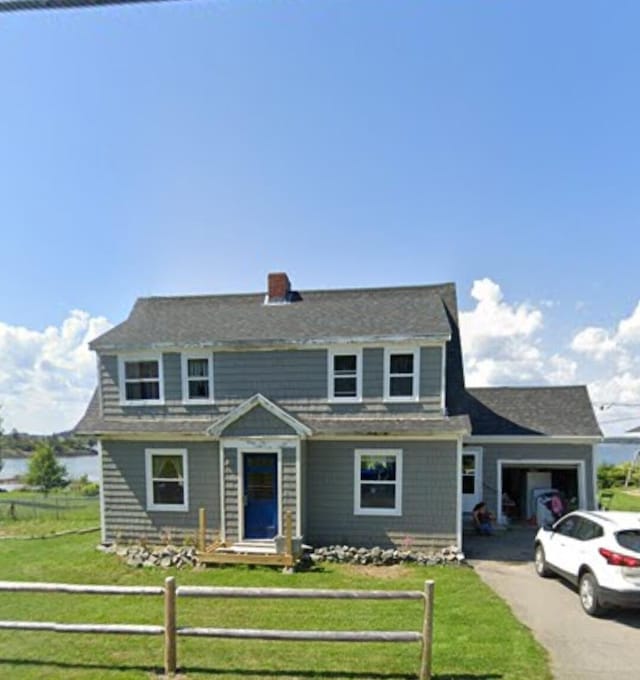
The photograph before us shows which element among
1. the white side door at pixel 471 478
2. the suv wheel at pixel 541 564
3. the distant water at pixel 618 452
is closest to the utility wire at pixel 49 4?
the suv wheel at pixel 541 564

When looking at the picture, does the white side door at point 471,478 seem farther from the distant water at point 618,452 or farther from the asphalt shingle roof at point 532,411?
the distant water at point 618,452

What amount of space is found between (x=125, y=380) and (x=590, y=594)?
41.4 feet

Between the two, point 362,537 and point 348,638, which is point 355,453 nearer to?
point 362,537

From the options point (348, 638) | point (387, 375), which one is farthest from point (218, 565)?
point (348, 638)

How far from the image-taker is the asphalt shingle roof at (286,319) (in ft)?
46.2

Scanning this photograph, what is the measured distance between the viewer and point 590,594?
334 inches

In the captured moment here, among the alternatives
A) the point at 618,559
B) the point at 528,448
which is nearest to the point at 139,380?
the point at 528,448

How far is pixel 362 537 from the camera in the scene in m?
13.4

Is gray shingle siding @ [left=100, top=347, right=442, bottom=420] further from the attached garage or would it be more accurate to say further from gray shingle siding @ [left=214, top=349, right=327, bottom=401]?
the attached garage

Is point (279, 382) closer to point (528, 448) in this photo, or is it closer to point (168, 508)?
point (168, 508)

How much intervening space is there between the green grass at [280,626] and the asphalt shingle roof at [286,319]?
6.00m

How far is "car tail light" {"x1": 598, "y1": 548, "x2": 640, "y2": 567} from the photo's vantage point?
7883 millimetres

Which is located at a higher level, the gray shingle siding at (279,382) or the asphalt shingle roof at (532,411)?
the gray shingle siding at (279,382)

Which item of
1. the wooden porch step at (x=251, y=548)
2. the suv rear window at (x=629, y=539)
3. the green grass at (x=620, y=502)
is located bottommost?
the green grass at (x=620, y=502)
